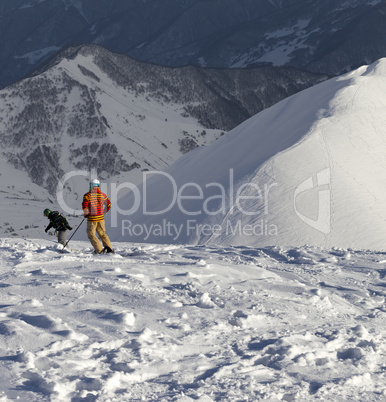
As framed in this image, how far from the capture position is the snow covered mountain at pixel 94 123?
181 ft

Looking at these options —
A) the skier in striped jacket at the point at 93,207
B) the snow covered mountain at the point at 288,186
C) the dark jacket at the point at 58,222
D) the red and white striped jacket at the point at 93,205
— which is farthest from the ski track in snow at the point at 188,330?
the snow covered mountain at the point at 288,186

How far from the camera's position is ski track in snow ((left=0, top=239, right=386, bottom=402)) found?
16.6ft

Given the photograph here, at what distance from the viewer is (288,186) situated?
16516 mm

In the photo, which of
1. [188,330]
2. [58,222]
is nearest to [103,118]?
[58,222]

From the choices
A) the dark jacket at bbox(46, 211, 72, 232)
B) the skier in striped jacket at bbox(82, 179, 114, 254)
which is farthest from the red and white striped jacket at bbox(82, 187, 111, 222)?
the dark jacket at bbox(46, 211, 72, 232)

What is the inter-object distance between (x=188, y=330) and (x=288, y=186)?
1074cm

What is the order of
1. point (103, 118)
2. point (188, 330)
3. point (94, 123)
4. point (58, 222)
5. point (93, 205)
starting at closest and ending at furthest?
point (188, 330) < point (93, 205) < point (58, 222) < point (94, 123) < point (103, 118)

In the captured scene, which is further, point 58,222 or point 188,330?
point 58,222

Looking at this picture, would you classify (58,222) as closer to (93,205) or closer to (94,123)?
(93,205)

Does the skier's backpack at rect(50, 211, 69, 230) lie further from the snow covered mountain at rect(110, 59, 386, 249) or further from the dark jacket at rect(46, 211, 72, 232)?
the snow covered mountain at rect(110, 59, 386, 249)

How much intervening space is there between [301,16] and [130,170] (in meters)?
135

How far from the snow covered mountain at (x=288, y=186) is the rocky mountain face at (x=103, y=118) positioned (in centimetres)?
3237

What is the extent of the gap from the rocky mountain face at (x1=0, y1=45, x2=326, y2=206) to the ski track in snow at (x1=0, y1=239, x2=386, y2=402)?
42834 mm

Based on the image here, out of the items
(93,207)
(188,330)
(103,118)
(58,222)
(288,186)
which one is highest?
(103,118)
